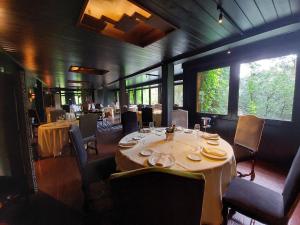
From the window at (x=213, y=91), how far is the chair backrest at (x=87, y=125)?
9.78ft

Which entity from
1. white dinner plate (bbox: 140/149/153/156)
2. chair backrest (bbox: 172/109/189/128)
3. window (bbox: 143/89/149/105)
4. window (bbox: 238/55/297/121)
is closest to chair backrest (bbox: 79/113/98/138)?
chair backrest (bbox: 172/109/189/128)

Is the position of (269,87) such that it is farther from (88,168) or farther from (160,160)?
(88,168)

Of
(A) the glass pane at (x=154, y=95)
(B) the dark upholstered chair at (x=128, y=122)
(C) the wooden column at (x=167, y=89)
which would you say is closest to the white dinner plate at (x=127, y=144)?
(B) the dark upholstered chair at (x=128, y=122)

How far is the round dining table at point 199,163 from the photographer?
3.84ft

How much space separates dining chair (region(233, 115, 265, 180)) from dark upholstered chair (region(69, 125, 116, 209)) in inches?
70.9

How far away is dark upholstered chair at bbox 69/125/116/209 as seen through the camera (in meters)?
1.56

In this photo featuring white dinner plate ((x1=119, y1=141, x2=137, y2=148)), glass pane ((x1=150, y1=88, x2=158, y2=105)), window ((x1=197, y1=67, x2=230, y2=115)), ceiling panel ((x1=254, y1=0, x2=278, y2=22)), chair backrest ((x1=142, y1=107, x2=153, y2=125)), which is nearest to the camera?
ceiling panel ((x1=254, y1=0, x2=278, y2=22))

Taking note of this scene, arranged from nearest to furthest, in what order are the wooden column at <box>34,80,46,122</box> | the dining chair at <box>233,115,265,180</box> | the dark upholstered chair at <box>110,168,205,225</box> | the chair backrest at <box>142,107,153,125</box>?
the dark upholstered chair at <box>110,168,205,225</box>
the dining chair at <box>233,115,265,180</box>
the chair backrest at <box>142,107,153,125</box>
the wooden column at <box>34,80,46,122</box>

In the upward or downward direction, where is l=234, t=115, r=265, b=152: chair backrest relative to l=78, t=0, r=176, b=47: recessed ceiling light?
downward

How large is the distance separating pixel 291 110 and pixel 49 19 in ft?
13.3

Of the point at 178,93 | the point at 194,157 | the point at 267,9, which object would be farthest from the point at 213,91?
the point at 194,157

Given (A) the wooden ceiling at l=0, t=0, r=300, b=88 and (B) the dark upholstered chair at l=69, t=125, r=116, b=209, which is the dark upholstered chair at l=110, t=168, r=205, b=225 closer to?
(B) the dark upholstered chair at l=69, t=125, r=116, b=209

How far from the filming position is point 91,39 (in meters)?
2.33

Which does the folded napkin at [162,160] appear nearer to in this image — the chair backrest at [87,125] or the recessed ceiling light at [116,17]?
the recessed ceiling light at [116,17]
